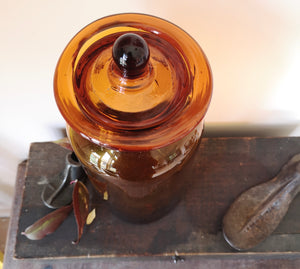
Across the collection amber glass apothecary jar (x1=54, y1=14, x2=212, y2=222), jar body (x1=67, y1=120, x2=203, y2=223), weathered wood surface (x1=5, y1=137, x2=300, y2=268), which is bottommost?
weathered wood surface (x1=5, y1=137, x2=300, y2=268)

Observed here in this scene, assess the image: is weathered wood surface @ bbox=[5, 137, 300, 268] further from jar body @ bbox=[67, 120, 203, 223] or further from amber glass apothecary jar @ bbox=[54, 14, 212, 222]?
amber glass apothecary jar @ bbox=[54, 14, 212, 222]

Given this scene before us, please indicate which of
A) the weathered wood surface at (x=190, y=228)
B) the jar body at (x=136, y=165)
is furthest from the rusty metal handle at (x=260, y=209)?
the jar body at (x=136, y=165)

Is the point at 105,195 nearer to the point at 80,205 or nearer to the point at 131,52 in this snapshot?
the point at 80,205

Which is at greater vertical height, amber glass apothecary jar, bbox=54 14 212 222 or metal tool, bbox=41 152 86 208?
amber glass apothecary jar, bbox=54 14 212 222

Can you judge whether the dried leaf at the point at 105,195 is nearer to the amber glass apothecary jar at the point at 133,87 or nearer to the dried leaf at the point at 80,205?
the dried leaf at the point at 80,205

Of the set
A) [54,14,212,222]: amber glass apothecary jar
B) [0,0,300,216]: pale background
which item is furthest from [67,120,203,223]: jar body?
[0,0,300,216]: pale background

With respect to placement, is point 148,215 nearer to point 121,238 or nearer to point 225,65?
point 121,238
